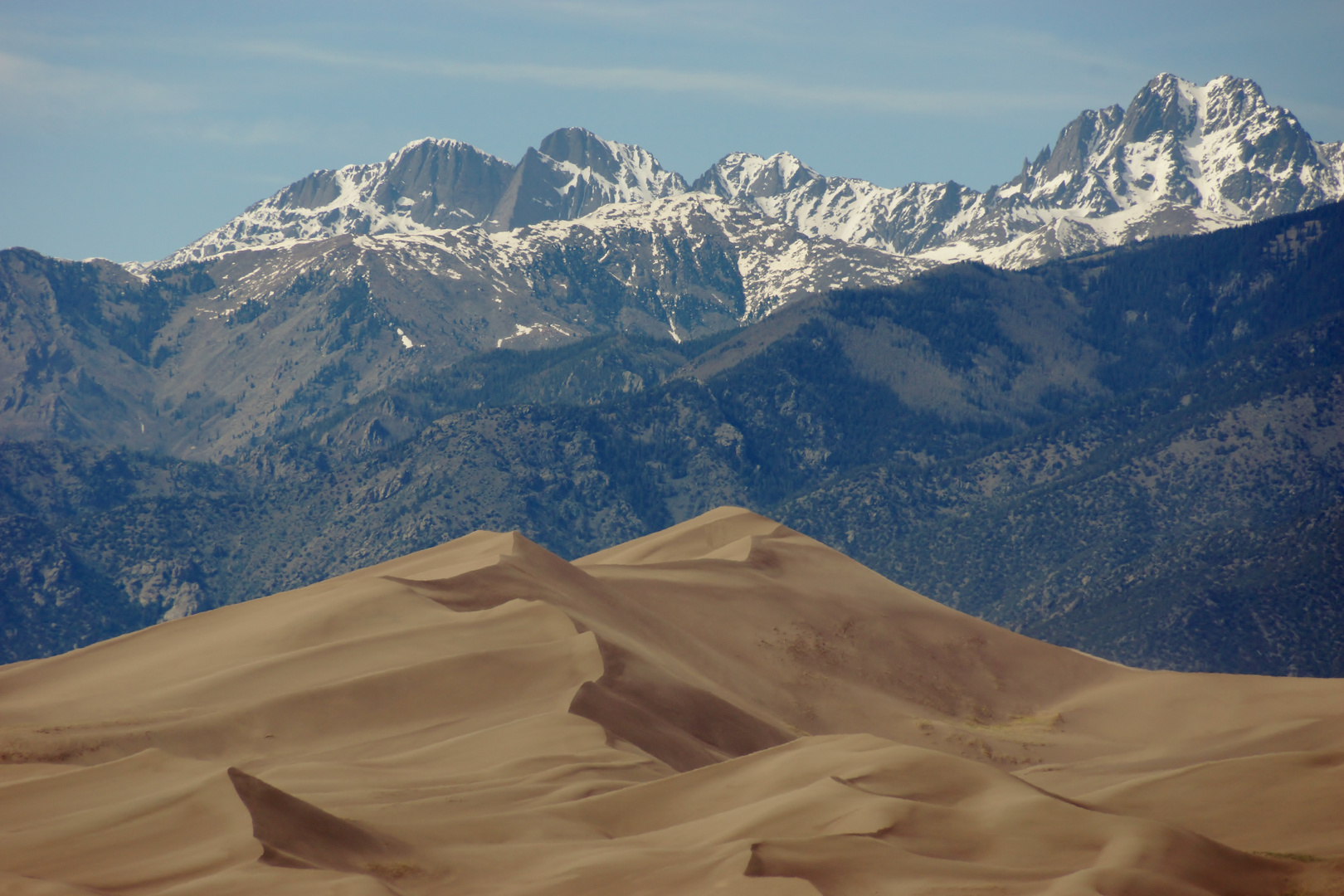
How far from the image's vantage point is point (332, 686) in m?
64.2

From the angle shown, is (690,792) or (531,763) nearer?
(690,792)

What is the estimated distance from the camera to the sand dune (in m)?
41.8

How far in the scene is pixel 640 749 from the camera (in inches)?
2405

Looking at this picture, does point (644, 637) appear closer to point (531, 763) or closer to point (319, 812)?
point (531, 763)

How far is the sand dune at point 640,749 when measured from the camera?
41844 millimetres

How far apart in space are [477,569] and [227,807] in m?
40.0

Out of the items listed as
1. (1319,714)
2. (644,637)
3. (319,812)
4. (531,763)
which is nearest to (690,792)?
(531,763)

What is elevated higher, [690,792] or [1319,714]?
[690,792]

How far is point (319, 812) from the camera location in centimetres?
4359

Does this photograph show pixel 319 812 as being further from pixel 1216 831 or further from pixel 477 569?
pixel 477 569

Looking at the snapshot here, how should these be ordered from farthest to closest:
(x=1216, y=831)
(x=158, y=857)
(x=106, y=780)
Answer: (x=1216, y=831) < (x=106, y=780) < (x=158, y=857)

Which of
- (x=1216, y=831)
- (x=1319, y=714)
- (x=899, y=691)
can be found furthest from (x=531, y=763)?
(x=1319, y=714)

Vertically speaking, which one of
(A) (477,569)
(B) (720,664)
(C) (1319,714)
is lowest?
(C) (1319,714)

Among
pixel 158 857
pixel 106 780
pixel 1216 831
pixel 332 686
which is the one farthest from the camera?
pixel 332 686
